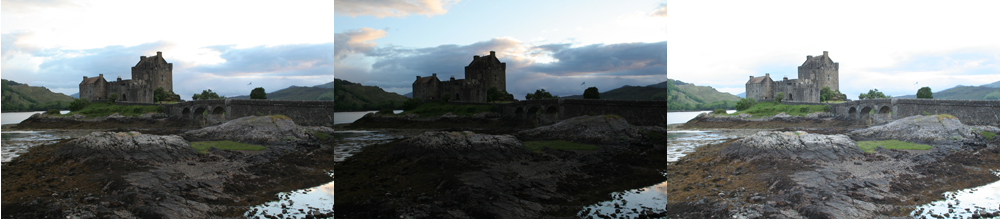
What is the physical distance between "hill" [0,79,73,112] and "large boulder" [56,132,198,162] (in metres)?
1.07

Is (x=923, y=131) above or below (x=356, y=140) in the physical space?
below

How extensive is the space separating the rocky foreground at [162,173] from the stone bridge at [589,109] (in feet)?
Answer: 18.4

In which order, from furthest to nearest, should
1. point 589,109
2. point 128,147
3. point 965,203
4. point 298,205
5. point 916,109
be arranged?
point 916,109
point 128,147
point 965,203
point 298,205
point 589,109

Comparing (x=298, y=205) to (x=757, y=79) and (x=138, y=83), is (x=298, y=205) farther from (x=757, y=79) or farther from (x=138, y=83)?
(x=757, y=79)

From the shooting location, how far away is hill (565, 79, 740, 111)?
500 centimetres

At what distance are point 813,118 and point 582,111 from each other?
13.1m

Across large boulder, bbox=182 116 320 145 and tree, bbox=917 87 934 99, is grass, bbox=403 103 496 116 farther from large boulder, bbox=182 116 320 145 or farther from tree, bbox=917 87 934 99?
tree, bbox=917 87 934 99

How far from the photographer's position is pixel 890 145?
12562 mm

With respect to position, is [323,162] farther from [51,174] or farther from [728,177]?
[728,177]

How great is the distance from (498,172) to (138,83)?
38.5 feet

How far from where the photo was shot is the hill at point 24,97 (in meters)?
8.56

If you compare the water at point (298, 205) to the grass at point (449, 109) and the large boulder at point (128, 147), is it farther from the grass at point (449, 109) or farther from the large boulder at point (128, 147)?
the large boulder at point (128, 147)

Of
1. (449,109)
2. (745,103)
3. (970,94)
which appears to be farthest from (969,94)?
(449,109)

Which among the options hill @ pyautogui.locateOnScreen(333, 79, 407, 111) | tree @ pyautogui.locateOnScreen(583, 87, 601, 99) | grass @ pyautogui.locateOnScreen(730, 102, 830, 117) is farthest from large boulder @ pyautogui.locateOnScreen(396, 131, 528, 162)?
grass @ pyautogui.locateOnScreen(730, 102, 830, 117)
